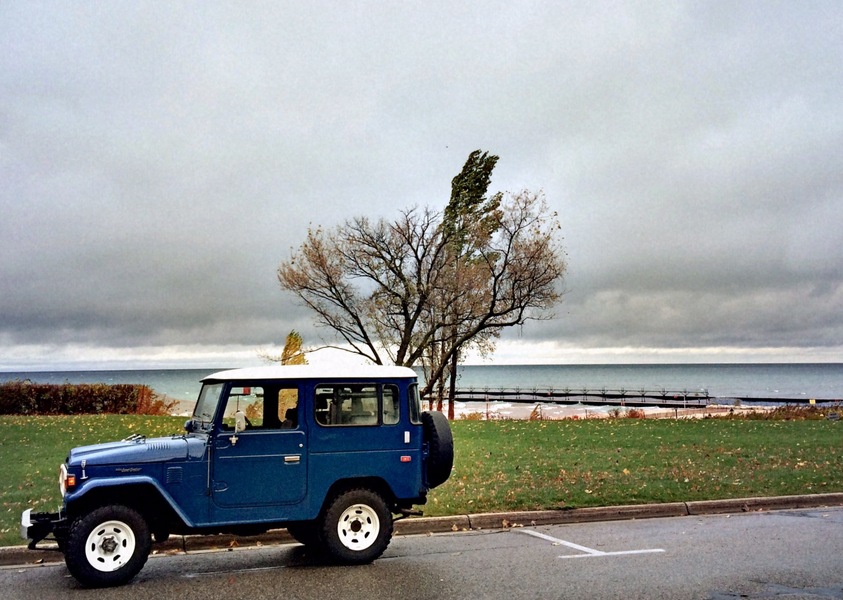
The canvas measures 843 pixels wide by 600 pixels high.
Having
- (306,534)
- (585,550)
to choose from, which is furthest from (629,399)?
(306,534)

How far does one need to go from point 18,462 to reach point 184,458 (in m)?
9.92

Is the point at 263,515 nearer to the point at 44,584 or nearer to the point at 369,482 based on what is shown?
the point at 369,482

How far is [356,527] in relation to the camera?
8.16 metres

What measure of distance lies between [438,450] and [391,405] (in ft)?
2.60

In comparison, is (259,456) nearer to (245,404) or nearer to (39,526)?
(245,404)

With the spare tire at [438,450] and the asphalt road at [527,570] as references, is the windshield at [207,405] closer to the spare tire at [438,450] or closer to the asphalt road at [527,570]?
the asphalt road at [527,570]

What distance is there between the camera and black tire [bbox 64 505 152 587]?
7051 mm

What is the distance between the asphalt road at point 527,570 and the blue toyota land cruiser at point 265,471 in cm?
43

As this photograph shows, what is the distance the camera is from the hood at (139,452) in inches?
287

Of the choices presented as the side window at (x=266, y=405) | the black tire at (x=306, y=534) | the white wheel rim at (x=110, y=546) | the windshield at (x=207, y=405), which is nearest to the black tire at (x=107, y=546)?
the white wheel rim at (x=110, y=546)

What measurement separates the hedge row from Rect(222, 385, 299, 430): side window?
2524 centimetres

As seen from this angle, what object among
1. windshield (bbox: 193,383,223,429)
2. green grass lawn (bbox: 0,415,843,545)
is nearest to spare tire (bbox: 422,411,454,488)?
green grass lawn (bbox: 0,415,843,545)

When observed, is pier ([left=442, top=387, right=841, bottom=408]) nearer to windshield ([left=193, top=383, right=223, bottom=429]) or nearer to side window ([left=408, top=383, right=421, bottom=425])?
side window ([left=408, top=383, right=421, bottom=425])

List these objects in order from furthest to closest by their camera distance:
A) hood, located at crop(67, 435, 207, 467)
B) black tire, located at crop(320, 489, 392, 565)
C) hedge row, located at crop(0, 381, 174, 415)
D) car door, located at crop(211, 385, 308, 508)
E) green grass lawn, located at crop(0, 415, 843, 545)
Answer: hedge row, located at crop(0, 381, 174, 415) < green grass lawn, located at crop(0, 415, 843, 545) < black tire, located at crop(320, 489, 392, 565) < car door, located at crop(211, 385, 308, 508) < hood, located at crop(67, 435, 207, 467)
